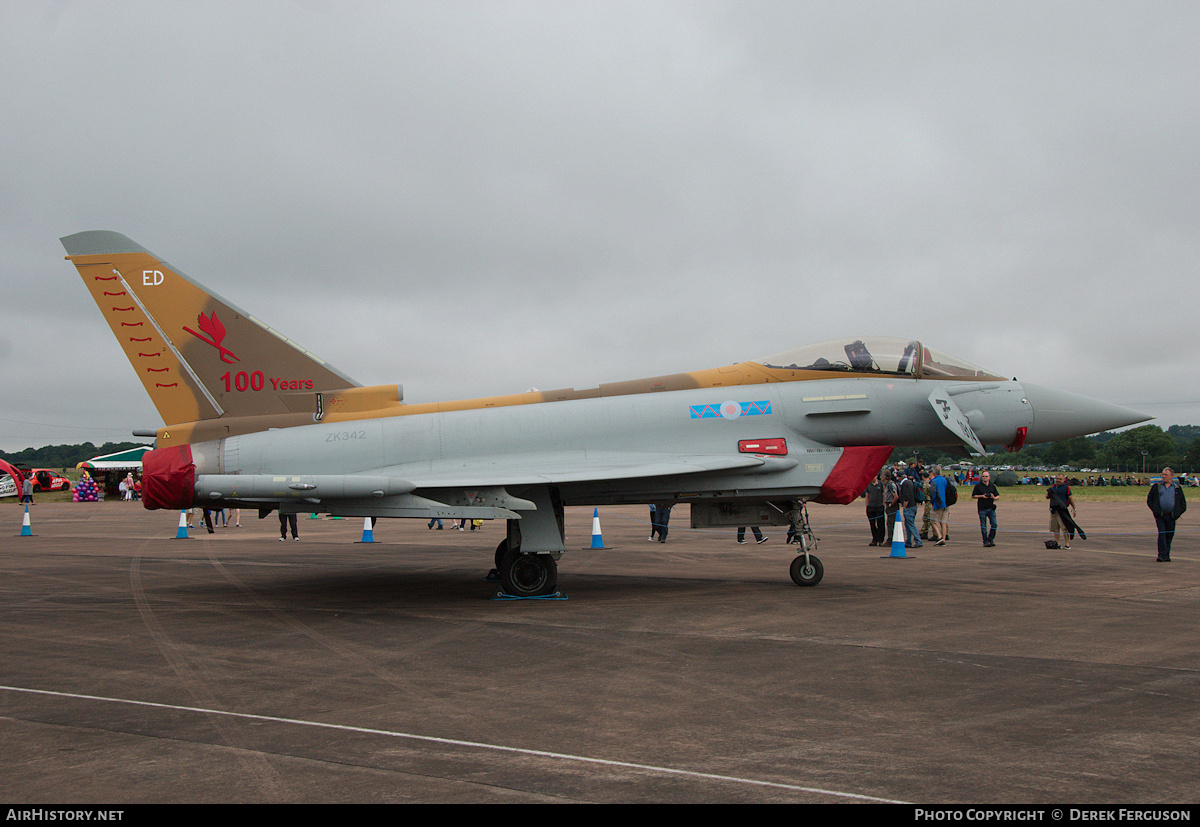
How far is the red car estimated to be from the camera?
57.7m

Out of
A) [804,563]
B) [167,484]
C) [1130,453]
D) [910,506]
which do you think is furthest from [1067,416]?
[1130,453]

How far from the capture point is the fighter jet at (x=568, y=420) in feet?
36.6

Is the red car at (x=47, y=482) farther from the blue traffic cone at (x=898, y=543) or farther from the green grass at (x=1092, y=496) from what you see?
the green grass at (x=1092, y=496)

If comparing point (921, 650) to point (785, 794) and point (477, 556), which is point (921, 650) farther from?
point (477, 556)

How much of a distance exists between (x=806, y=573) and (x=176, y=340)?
30.2ft

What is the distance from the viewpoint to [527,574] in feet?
36.2

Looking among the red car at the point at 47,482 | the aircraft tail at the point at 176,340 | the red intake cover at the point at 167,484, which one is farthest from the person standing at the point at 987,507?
the red car at the point at 47,482

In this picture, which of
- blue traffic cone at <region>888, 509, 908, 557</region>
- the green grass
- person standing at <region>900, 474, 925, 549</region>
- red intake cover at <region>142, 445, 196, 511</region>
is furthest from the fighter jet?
the green grass

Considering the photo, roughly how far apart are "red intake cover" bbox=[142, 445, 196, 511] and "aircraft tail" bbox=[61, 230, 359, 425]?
4.08 feet

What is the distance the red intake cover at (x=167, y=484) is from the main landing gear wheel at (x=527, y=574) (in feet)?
13.0

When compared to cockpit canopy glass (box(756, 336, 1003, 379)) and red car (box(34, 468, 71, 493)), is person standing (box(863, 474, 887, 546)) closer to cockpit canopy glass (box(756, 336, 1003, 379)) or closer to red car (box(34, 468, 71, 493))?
cockpit canopy glass (box(756, 336, 1003, 379))

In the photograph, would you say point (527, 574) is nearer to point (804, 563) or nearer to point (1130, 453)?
point (804, 563)

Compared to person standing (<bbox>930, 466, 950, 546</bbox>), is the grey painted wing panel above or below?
above

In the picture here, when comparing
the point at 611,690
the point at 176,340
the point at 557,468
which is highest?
the point at 176,340
